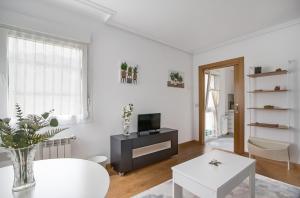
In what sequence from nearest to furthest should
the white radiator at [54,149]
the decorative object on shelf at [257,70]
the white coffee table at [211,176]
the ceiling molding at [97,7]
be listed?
1. the white coffee table at [211,176]
2. the white radiator at [54,149]
3. the ceiling molding at [97,7]
4. the decorative object on shelf at [257,70]

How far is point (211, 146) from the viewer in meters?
4.04

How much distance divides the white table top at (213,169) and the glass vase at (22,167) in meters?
1.26

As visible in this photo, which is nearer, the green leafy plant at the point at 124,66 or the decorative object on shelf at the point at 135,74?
the green leafy plant at the point at 124,66

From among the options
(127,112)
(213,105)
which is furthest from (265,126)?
(127,112)

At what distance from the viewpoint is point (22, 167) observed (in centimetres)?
85

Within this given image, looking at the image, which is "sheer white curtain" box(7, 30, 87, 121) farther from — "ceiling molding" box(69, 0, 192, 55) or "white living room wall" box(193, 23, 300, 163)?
"white living room wall" box(193, 23, 300, 163)

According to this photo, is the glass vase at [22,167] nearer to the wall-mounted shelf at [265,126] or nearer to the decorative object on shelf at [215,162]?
the decorative object on shelf at [215,162]

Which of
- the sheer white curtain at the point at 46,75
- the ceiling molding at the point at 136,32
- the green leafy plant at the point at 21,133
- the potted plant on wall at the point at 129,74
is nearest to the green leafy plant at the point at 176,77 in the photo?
the ceiling molding at the point at 136,32

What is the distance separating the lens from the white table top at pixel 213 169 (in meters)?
1.42

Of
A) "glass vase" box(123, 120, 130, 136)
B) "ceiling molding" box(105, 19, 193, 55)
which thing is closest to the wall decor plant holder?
"ceiling molding" box(105, 19, 193, 55)

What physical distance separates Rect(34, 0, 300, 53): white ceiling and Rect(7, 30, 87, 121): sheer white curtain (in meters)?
0.69

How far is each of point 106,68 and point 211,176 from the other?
2286 millimetres

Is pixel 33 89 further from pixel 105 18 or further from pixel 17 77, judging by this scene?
pixel 105 18

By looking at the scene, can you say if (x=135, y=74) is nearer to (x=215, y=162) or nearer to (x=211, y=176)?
(x=215, y=162)
